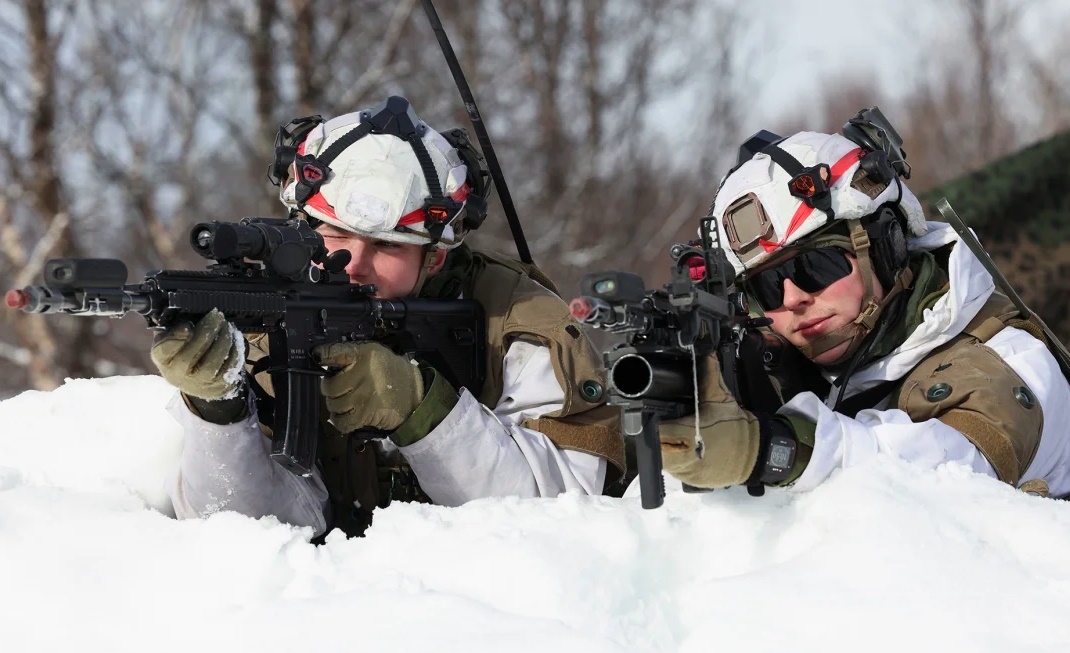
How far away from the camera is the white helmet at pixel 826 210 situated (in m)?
3.23

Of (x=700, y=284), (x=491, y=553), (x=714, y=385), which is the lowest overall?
(x=491, y=553)

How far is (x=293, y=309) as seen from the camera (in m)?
3.00

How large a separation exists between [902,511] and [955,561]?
6.3 inches

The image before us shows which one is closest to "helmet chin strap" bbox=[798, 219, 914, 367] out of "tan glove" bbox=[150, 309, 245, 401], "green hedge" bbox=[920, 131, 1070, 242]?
"tan glove" bbox=[150, 309, 245, 401]

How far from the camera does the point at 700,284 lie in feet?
9.37

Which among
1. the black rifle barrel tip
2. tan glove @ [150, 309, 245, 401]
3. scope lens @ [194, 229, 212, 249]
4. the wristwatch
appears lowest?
the wristwatch

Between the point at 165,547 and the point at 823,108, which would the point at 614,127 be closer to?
the point at 165,547

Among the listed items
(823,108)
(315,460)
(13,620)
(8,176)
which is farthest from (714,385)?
(823,108)

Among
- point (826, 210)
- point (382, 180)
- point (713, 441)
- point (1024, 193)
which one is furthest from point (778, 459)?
point (1024, 193)

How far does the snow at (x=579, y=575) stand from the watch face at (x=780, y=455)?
0.32ft

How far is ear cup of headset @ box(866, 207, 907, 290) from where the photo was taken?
3281mm

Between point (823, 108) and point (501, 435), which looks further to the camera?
point (823, 108)

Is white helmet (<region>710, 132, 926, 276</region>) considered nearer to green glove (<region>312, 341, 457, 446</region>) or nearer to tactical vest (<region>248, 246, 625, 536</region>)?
tactical vest (<region>248, 246, 625, 536</region>)

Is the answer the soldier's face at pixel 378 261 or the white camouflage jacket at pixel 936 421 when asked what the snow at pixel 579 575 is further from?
the soldier's face at pixel 378 261
